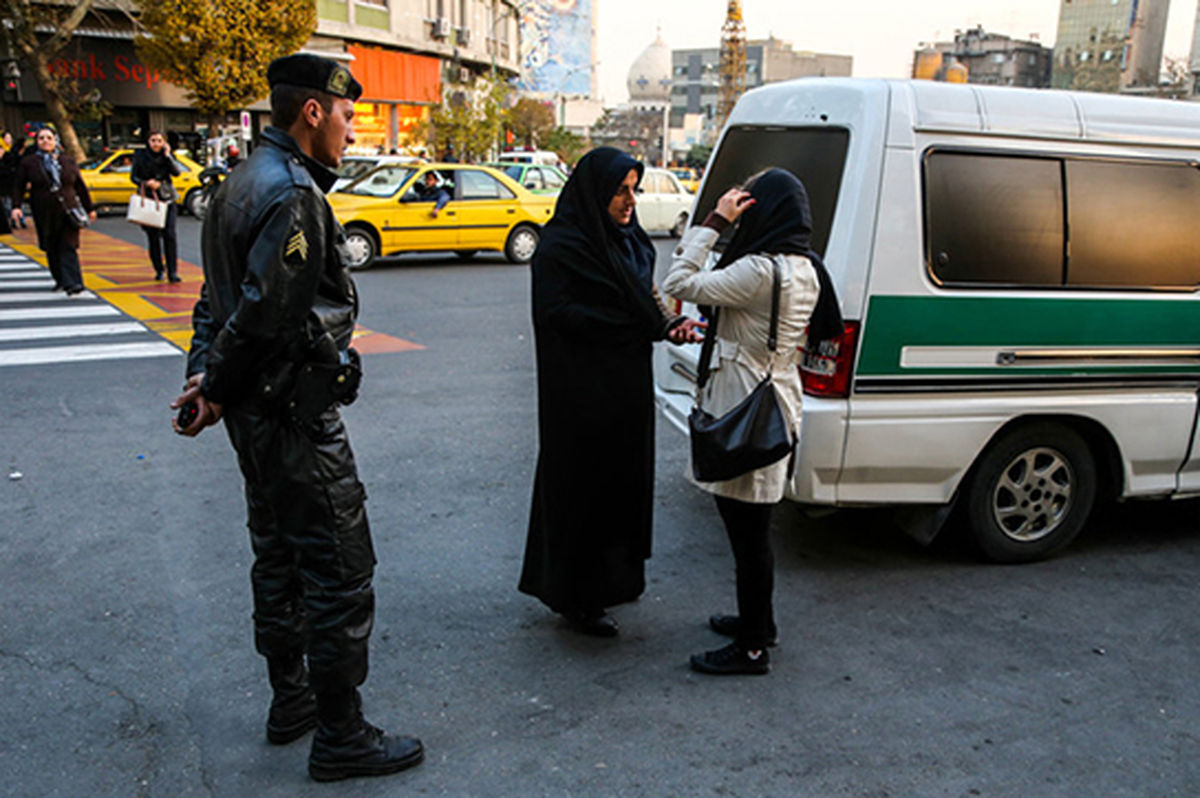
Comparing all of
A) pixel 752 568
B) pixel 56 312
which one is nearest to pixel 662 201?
pixel 56 312

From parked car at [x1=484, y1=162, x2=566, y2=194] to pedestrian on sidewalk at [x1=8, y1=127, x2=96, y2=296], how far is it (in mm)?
10869

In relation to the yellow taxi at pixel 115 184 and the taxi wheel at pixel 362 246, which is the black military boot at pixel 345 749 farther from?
the yellow taxi at pixel 115 184

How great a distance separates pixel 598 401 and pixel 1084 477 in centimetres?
246

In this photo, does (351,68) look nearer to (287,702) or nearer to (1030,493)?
(1030,493)

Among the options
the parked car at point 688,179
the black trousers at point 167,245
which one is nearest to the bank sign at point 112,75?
the parked car at point 688,179

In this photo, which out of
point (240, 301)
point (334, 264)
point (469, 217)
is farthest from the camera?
point (469, 217)

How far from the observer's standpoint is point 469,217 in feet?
54.0

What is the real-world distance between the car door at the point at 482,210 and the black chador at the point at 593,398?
13004 mm

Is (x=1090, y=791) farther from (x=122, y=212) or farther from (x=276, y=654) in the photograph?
(x=122, y=212)

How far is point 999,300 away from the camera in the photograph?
434 centimetres

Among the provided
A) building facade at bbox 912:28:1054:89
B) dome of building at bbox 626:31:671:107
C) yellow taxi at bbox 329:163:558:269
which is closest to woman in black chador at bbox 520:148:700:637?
yellow taxi at bbox 329:163:558:269

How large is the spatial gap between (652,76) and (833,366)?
167 metres

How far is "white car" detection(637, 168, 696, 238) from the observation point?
23.6m

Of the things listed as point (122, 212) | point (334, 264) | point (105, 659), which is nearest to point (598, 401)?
point (334, 264)
